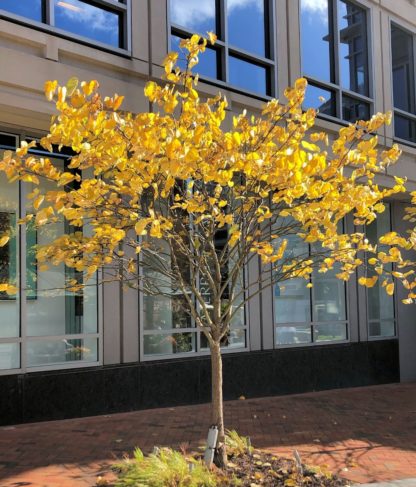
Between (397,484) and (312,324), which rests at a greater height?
(312,324)

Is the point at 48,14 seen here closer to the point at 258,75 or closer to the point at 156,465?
the point at 258,75

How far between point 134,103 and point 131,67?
471mm

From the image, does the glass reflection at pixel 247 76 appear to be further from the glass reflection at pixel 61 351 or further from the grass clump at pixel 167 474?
the grass clump at pixel 167 474

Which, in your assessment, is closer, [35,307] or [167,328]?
[35,307]

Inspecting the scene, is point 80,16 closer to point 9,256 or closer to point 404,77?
point 9,256

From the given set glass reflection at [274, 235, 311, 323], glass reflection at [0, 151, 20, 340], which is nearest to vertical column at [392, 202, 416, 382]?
glass reflection at [274, 235, 311, 323]

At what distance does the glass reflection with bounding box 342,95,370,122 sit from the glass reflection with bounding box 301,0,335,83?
1.63 feet

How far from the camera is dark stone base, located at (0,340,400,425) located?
7090 millimetres

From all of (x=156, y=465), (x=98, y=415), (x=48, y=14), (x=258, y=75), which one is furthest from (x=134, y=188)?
(x=258, y=75)

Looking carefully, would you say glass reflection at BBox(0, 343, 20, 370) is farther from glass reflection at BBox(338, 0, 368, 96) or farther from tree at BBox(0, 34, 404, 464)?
glass reflection at BBox(338, 0, 368, 96)

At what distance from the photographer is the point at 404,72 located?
11836mm

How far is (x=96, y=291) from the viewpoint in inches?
307

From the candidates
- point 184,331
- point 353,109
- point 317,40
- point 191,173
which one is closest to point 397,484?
point 191,173

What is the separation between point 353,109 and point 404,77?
2.01 meters
